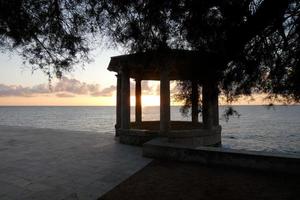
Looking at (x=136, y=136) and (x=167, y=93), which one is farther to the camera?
(x=136, y=136)

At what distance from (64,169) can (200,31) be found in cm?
644

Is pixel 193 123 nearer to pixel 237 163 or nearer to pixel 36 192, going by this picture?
pixel 237 163

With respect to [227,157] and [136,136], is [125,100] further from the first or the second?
[227,157]

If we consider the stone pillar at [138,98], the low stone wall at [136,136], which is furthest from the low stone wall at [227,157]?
the stone pillar at [138,98]

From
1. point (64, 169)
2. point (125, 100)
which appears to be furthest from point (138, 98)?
point (64, 169)

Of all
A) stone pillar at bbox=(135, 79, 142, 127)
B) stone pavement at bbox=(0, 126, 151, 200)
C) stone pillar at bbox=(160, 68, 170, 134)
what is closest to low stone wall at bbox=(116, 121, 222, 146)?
stone pillar at bbox=(160, 68, 170, 134)

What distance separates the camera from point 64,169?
9891 millimetres

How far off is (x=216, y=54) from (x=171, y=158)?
17.6 feet

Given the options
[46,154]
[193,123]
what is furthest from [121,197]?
[193,123]

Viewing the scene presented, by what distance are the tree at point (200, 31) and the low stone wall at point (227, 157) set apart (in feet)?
8.34

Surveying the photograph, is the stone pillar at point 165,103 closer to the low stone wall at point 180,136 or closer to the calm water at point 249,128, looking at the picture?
the low stone wall at point 180,136

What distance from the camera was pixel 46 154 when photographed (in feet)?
41.4

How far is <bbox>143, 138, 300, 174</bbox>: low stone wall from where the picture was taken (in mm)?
8531

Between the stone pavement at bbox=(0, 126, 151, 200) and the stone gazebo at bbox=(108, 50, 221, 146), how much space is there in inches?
55.4
